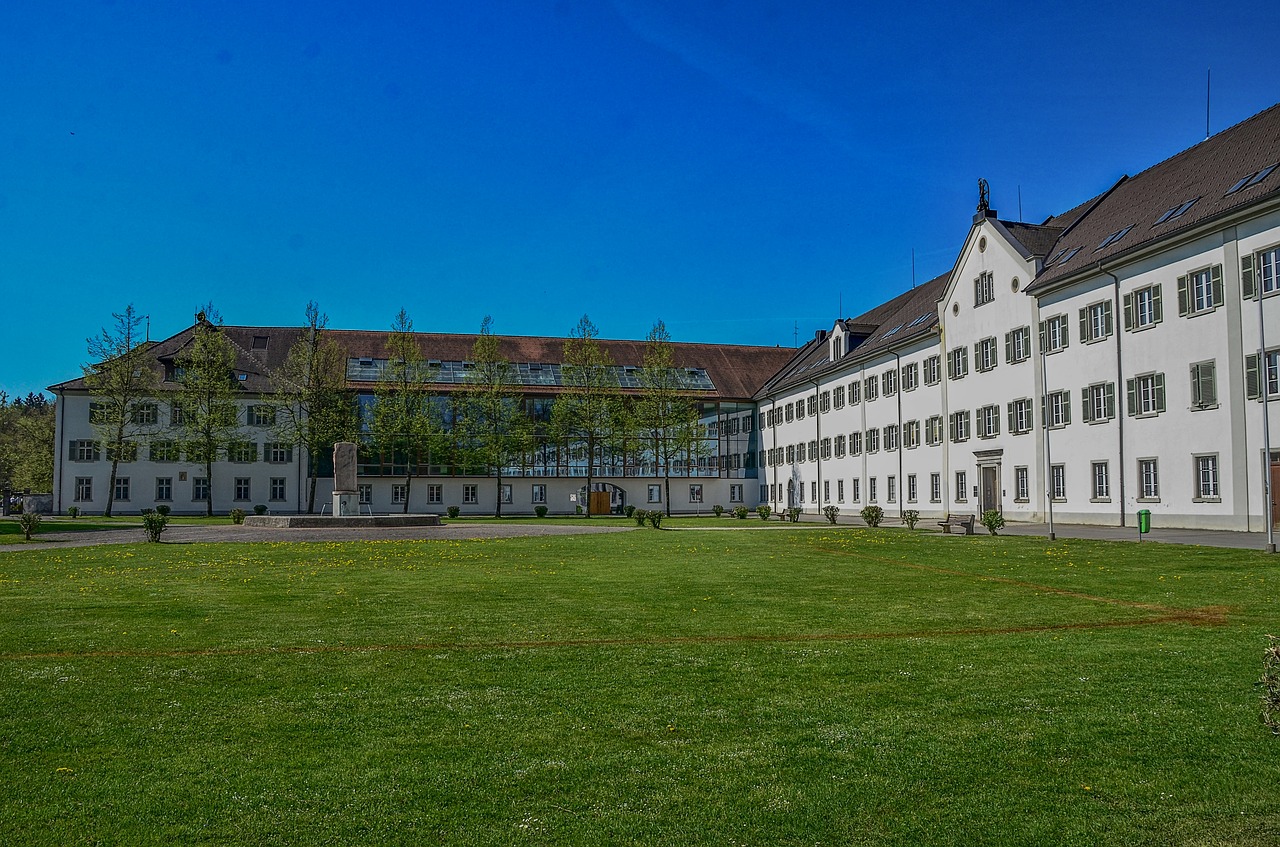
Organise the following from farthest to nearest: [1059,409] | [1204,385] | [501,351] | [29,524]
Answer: [501,351] < [1059,409] < [1204,385] < [29,524]

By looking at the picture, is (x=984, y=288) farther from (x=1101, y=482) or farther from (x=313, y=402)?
(x=313, y=402)

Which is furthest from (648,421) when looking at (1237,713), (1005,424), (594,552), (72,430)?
(1237,713)

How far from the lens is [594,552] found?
81.5ft

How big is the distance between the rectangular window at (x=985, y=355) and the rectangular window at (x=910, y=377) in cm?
564

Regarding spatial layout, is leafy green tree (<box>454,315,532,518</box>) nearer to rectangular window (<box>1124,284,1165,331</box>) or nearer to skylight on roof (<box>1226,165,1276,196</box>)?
rectangular window (<box>1124,284,1165,331</box>)

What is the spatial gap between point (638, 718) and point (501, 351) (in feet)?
228

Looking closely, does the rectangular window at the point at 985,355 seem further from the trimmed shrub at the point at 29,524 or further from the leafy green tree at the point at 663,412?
the trimmed shrub at the point at 29,524

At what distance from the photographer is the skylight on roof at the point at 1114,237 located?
3709 centimetres

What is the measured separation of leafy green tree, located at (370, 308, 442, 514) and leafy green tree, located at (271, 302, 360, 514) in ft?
7.05

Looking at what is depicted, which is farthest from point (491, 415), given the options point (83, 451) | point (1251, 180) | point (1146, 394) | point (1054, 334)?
point (1251, 180)

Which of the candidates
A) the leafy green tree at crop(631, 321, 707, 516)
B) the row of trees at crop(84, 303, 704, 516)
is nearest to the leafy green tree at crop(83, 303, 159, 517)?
the row of trees at crop(84, 303, 704, 516)

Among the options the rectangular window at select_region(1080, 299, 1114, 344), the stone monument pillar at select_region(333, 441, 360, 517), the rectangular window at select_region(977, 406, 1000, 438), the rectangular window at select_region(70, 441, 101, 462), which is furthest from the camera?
Answer: the rectangular window at select_region(70, 441, 101, 462)

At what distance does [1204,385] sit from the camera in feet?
104

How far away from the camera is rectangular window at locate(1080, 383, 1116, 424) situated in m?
36.2
